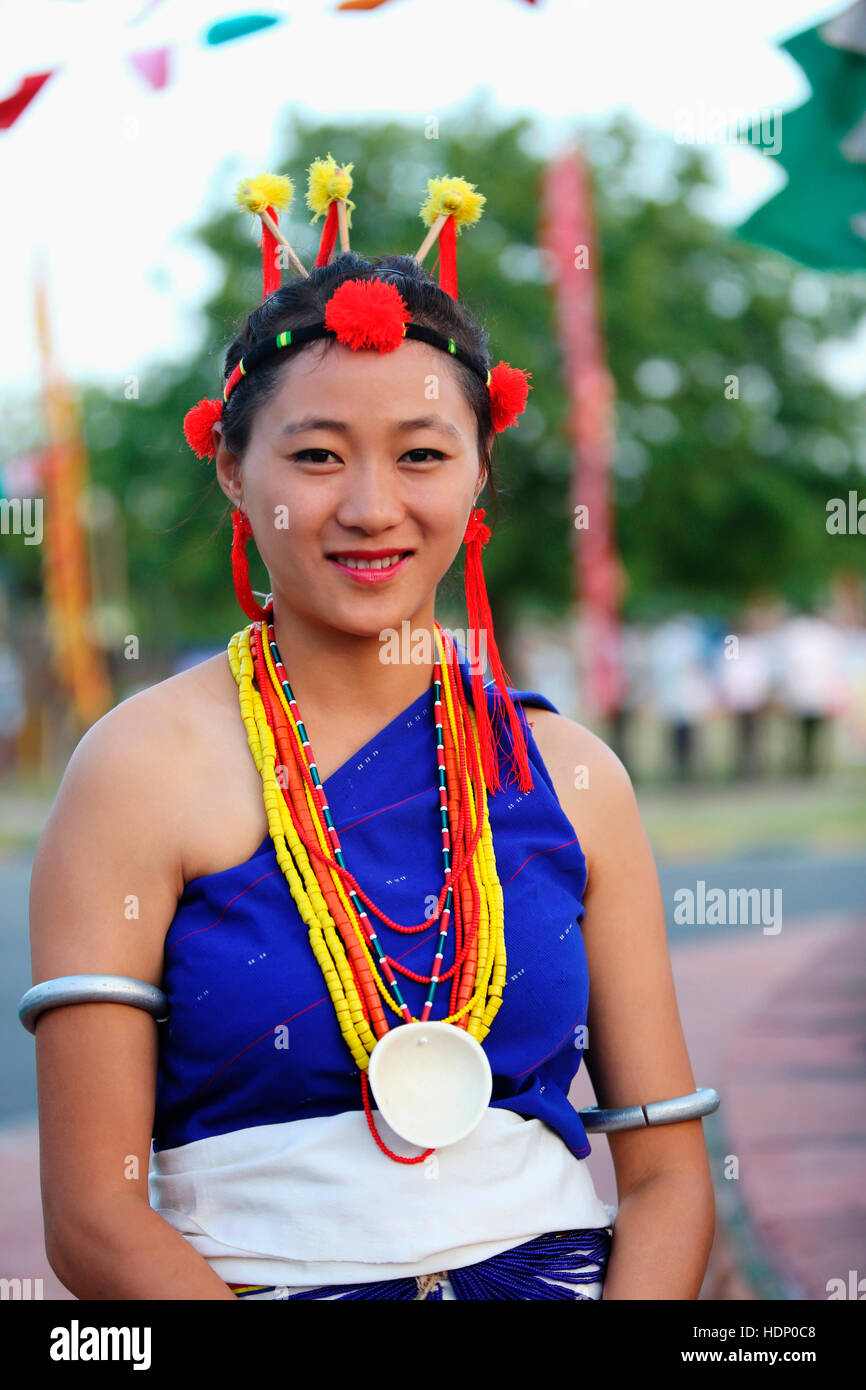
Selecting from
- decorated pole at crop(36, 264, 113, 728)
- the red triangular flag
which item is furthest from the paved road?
decorated pole at crop(36, 264, 113, 728)

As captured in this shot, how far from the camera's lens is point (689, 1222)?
1.81 metres

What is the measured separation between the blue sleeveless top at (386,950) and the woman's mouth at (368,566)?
0.21m

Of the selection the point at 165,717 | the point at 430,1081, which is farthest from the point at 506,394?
the point at 430,1081

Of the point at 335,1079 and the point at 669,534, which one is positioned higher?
the point at 669,534

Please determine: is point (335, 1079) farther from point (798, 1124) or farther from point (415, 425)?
point (798, 1124)

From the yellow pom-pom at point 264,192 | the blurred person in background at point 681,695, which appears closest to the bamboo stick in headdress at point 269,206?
the yellow pom-pom at point 264,192

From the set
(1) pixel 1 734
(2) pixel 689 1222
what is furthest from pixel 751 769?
(2) pixel 689 1222

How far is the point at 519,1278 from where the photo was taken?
5.46ft

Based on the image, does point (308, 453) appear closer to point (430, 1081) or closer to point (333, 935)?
point (333, 935)

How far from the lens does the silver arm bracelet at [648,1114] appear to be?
1.85 meters

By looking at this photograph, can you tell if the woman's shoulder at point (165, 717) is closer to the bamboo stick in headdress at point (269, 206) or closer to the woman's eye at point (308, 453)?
the woman's eye at point (308, 453)

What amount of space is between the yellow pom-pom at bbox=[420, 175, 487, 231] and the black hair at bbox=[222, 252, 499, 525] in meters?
0.10

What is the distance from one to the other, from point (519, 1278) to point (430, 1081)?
0.81 ft
